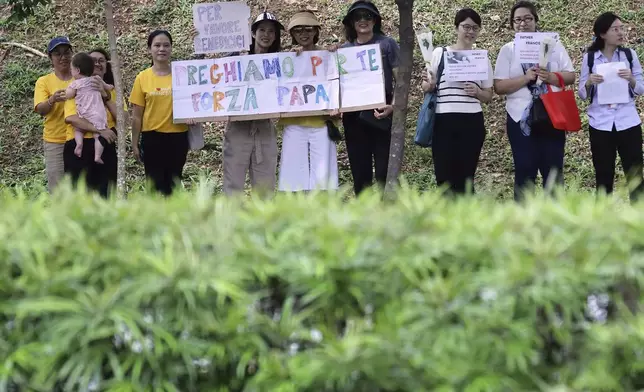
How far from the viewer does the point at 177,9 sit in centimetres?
1351

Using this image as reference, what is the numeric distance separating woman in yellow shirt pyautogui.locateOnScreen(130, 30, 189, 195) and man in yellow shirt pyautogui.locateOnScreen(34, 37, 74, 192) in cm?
71

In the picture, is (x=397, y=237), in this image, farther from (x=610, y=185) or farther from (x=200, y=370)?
(x=610, y=185)

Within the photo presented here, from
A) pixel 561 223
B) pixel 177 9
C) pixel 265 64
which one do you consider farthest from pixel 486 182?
pixel 561 223

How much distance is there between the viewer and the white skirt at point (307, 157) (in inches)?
308

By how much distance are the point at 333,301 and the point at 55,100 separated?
5867 mm

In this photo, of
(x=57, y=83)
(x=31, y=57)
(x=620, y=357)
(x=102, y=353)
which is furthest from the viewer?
(x=31, y=57)

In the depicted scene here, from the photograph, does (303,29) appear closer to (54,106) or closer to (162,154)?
(162,154)

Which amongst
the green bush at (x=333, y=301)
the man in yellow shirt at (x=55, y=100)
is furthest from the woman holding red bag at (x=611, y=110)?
the green bush at (x=333, y=301)

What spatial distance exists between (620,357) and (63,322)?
5.27 ft

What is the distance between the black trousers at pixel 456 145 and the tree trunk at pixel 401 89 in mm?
553

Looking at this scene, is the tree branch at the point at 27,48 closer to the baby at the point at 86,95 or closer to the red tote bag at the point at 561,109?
the baby at the point at 86,95

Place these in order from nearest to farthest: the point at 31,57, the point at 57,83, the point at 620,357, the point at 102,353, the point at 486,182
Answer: the point at 620,357, the point at 102,353, the point at 57,83, the point at 486,182, the point at 31,57

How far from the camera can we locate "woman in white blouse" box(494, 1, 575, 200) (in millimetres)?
7535

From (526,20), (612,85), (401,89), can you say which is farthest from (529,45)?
(401,89)
